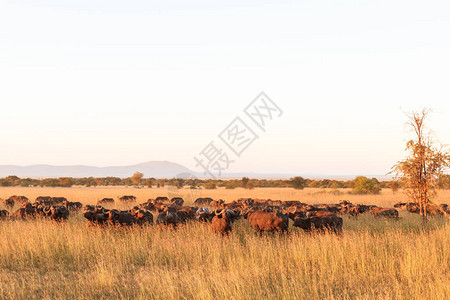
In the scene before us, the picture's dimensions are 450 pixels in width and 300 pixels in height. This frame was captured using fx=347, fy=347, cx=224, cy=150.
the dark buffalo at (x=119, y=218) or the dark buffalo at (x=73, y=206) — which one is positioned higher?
the dark buffalo at (x=119, y=218)

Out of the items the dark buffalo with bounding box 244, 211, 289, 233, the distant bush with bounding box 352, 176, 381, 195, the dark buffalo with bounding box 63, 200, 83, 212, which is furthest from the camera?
the distant bush with bounding box 352, 176, 381, 195

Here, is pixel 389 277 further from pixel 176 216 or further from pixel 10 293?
pixel 176 216

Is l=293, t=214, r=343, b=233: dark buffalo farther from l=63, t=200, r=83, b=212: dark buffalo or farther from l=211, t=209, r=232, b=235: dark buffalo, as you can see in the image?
l=63, t=200, r=83, b=212: dark buffalo

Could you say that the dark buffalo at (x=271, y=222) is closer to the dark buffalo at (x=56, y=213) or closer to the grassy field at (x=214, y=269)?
the grassy field at (x=214, y=269)

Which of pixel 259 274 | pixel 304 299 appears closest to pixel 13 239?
pixel 259 274

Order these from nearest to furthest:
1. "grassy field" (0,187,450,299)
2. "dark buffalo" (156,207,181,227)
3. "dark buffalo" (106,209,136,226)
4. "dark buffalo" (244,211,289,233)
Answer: "grassy field" (0,187,450,299) < "dark buffalo" (244,211,289,233) < "dark buffalo" (106,209,136,226) < "dark buffalo" (156,207,181,227)

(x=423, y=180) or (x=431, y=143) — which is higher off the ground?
(x=431, y=143)

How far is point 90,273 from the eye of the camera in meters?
9.60

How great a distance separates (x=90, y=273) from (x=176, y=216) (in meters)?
7.03

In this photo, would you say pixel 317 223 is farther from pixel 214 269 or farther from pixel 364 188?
pixel 364 188

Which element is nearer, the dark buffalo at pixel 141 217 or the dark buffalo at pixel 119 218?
the dark buffalo at pixel 119 218

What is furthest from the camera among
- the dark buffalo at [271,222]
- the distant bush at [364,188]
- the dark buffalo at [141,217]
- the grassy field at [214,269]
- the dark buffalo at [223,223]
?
the distant bush at [364,188]

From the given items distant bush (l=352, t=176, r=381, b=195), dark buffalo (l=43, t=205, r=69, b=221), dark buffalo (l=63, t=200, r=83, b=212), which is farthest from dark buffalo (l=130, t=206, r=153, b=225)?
distant bush (l=352, t=176, r=381, b=195)

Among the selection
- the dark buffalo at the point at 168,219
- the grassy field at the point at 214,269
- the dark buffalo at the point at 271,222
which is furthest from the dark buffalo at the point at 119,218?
the dark buffalo at the point at 271,222
